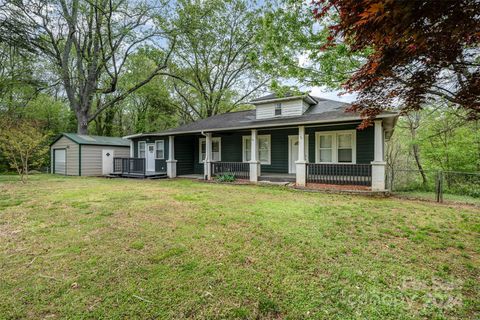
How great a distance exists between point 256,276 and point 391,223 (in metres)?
3.78

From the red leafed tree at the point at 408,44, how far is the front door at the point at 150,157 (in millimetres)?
13571

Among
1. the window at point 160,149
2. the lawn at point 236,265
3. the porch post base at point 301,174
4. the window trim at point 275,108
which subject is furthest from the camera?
the window at point 160,149

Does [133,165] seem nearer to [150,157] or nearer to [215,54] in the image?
[150,157]

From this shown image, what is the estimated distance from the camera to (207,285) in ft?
8.43

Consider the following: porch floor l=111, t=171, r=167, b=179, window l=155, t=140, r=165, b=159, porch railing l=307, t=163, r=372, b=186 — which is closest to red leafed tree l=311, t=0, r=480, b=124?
porch railing l=307, t=163, r=372, b=186

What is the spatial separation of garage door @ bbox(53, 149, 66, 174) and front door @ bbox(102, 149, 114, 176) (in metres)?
2.85

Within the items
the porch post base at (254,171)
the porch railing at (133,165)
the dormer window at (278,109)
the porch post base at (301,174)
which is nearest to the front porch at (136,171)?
the porch railing at (133,165)

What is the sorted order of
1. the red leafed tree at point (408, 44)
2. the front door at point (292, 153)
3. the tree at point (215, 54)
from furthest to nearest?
the tree at point (215, 54) < the front door at point (292, 153) < the red leafed tree at point (408, 44)

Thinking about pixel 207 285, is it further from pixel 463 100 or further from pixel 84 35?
pixel 84 35

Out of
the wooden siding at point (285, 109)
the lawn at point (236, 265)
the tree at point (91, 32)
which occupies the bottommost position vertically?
the lawn at point (236, 265)

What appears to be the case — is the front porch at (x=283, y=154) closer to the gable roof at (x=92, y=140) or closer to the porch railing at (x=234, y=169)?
the porch railing at (x=234, y=169)

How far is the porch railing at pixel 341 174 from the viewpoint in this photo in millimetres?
9595

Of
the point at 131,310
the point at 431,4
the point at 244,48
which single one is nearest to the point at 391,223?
the point at 431,4

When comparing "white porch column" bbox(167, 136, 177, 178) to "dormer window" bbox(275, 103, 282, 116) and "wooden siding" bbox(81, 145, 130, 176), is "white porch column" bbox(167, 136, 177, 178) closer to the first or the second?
"wooden siding" bbox(81, 145, 130, 176)
